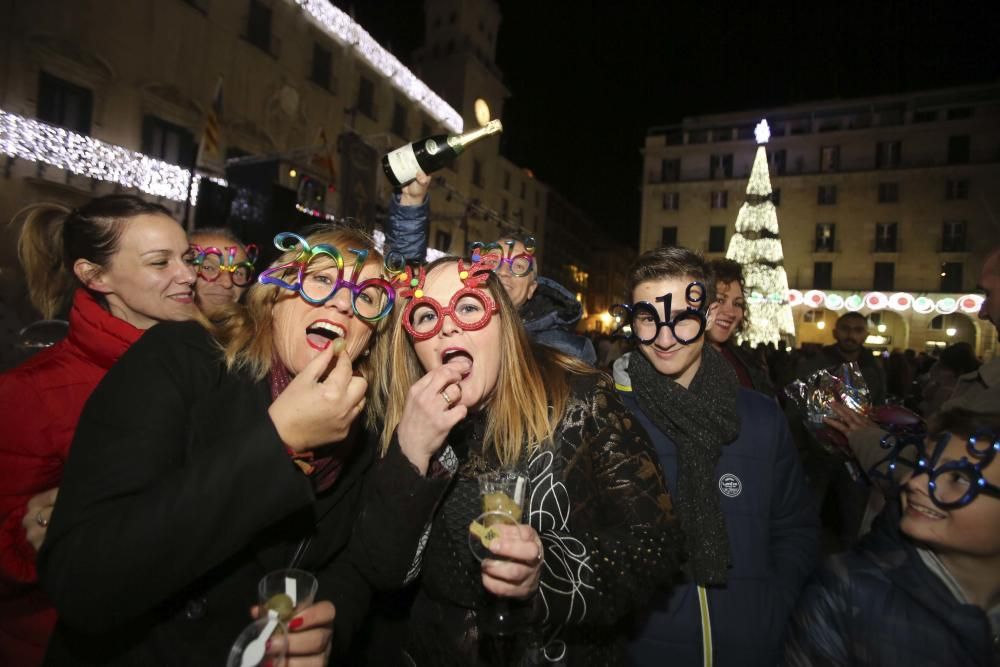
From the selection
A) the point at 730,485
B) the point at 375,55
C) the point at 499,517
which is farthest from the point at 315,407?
the point at 375,55

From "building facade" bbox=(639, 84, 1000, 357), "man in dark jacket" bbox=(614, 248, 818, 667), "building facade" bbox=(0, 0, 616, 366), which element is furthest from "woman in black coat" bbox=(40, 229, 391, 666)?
"building facade" bbox=(639, 84, 1000, 357)

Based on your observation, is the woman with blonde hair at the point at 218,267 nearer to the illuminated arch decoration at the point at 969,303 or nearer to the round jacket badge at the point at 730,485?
the round jacket badge at the point at 730,485

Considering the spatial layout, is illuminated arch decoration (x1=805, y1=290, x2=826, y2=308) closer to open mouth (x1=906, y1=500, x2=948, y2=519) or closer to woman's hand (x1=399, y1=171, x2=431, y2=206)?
woman's hand (x1=399, y1=171, x2=431, y2=206)

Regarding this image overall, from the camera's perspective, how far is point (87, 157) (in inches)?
424

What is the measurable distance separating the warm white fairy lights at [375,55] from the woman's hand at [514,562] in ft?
65.8

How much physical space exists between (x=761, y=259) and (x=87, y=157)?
21.5m

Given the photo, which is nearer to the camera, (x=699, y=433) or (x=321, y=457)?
(x=321, y=457)

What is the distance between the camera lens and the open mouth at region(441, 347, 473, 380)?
1905mm

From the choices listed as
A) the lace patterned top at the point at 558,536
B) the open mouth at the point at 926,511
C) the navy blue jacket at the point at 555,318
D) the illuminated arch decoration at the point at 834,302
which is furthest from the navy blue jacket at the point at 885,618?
the illuminated arch decoration at the point at 834,302

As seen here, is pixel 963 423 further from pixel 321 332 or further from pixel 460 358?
pixel 321 332

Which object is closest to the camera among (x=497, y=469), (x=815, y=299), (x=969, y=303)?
(x=497, y=469)

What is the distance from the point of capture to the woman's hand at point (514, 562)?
4.32 feet

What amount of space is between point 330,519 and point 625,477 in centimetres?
103

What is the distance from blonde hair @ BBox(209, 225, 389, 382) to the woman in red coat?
0.65 m
